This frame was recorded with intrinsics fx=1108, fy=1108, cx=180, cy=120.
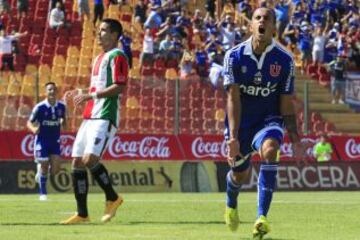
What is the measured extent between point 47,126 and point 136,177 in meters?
4.81

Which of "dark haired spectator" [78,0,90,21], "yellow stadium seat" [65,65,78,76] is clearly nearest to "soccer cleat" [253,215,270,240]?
"yellow stadium seat" [65,65,78,76]

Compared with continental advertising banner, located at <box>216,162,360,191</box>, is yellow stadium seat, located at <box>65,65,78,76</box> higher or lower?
higher

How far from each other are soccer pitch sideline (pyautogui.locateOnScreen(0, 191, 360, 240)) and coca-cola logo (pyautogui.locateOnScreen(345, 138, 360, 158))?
13.7 metres

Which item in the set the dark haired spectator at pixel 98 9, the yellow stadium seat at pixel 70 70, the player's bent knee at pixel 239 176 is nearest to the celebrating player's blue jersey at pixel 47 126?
the yellow stadium seat at pixel 70 70

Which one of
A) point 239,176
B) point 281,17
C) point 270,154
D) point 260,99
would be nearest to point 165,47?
point 281,17

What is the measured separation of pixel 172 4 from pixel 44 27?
485 cm

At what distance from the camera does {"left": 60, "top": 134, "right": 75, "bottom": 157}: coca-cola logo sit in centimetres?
3175

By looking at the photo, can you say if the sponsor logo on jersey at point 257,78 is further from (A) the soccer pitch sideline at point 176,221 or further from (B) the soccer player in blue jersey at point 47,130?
(B) the soccer player in blue jersey at point 47,130

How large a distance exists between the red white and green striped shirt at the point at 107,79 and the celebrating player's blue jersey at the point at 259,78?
9.01 feet

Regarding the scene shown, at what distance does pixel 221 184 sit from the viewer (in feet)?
94.8

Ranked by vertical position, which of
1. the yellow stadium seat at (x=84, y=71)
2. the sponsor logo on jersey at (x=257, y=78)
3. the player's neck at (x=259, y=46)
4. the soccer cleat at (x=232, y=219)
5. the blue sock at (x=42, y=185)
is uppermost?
the player's neck at (x=259, y=46)

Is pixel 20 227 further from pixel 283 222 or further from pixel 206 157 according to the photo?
pixel 206 157

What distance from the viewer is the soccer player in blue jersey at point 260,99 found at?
1203 cm

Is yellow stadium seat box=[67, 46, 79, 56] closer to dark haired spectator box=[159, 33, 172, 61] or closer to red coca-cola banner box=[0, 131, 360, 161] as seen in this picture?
dark haired spectator box=[159, 33, 172, 61]
